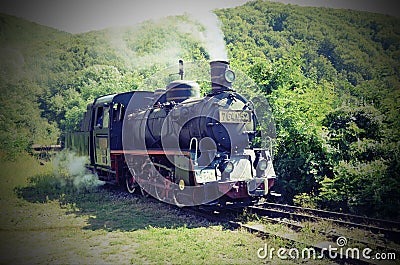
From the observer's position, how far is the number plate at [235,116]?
7887mm

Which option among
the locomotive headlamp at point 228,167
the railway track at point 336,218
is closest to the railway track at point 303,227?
the railway track at point 336,218

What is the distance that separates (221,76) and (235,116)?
1036 millimetres

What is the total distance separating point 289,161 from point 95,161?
7.72 m

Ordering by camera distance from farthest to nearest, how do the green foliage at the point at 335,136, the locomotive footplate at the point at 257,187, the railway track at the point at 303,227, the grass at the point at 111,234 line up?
1. the locomotive footplate at the point at 257,187
2. the green foliage at the point at 335,136
3. the grass at the point at 111,234
4. the railway track at the point at 303,227

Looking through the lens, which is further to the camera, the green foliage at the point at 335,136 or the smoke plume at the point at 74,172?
the smoke plume at the point at 74,172

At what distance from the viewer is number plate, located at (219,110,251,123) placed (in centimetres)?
789

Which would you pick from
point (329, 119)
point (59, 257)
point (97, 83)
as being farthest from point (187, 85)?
point (97, 83)

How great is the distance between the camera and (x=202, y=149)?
26.1 feet

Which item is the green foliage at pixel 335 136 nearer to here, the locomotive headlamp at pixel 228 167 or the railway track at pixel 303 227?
the railway track at pixel 303 227

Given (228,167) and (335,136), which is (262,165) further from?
(335,136)

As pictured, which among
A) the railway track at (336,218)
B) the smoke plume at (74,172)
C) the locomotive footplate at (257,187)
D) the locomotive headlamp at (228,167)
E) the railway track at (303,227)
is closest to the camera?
the railway track at (303,227)

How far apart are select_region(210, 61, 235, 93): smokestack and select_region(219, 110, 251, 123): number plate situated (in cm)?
68

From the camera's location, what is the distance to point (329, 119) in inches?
348

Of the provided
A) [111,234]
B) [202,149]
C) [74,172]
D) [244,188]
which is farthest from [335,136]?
[74,172]
